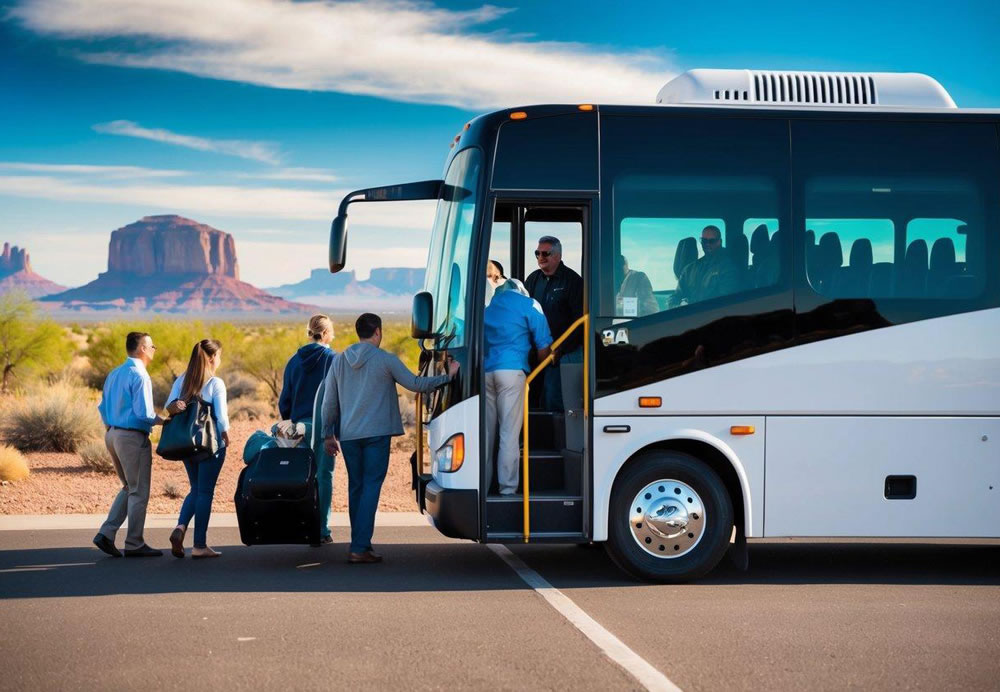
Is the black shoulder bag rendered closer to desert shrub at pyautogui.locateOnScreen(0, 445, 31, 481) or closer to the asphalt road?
the asphalt road

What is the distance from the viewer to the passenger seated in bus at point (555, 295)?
34.1 feet

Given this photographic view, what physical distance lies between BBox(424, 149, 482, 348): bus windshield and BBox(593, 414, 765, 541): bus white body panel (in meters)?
1.37

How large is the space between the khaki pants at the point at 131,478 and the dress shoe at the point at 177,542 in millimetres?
385

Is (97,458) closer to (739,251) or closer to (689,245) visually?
(689,245)

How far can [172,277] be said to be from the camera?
608 feet

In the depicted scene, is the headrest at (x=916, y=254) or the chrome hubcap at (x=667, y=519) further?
the headrest at (x=916, y=254)

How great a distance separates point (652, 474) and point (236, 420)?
1651 cm

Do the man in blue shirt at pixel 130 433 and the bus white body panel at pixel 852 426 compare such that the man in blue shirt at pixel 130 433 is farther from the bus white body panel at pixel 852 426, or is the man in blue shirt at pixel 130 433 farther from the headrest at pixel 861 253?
the headrest at pixel 861 253

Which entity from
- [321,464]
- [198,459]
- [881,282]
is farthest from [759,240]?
[198,459]

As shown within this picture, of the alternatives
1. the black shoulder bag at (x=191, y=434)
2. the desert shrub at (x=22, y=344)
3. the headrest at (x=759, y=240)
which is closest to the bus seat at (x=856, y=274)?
the headrest at (x=759, y=240)

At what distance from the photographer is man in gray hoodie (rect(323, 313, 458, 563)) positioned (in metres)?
10.3

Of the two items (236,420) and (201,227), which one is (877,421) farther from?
(201,227)

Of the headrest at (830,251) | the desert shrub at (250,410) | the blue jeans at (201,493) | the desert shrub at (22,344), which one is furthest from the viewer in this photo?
the desert shrub at (22,344)

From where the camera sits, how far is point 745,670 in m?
6.84
